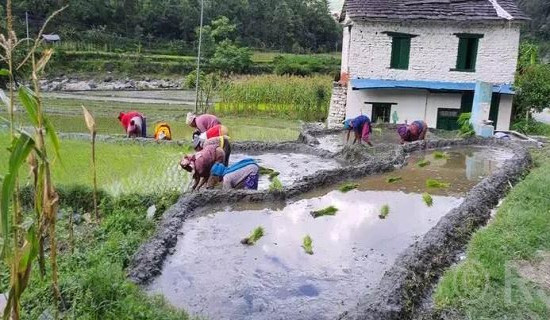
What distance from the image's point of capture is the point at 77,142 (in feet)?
47.1

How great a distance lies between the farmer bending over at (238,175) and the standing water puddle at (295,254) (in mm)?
637

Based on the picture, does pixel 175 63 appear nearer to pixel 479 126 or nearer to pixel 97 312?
pixel 479 126

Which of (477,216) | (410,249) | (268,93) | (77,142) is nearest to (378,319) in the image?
(410,249)

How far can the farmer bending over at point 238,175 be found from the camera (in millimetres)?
9523

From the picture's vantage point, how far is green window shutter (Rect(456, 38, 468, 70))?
21125mm

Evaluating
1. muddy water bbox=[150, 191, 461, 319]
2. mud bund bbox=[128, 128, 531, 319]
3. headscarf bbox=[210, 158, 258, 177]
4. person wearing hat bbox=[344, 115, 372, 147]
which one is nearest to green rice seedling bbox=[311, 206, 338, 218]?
muddy water bbox=[150, 191, 461, 319]

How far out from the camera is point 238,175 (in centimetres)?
952

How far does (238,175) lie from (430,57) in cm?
1437

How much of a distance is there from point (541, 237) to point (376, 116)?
14984 millimetres

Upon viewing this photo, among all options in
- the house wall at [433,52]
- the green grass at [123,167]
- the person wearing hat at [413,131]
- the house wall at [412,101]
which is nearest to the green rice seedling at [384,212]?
the green grass at [123,167]

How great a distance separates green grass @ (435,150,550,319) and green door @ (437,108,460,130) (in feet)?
42.9

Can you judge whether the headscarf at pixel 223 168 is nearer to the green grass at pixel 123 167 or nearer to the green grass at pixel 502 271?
the green grass at pixel 123 167

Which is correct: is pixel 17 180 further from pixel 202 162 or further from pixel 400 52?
pixel 400 52

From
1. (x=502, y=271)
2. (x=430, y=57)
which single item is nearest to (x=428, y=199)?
(x=502, y=271)
